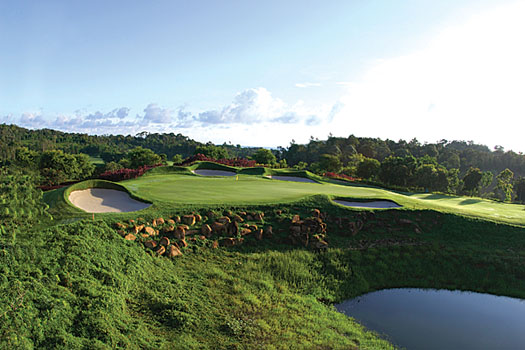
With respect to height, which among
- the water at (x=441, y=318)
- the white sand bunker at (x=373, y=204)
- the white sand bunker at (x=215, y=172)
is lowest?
the water at (x=441, y=318)

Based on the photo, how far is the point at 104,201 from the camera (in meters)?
14.0

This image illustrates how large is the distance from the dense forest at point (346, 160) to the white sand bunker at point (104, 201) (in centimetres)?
210

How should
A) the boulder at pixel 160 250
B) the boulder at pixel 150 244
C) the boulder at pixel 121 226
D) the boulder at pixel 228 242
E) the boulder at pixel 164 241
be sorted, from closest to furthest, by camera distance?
the boulder at pixel 160 250 → the boulder at pixel 150 244 → the boulder at pixel 121 226 → the boulder at pixel 164 241 → the boulder at pixel 228 242

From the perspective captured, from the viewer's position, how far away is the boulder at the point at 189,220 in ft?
40.3

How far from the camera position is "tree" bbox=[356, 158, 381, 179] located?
4162 centimetres

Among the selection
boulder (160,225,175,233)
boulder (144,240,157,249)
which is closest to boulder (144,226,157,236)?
boulder (160,225,175,233)

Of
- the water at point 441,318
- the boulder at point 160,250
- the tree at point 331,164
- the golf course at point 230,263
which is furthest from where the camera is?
the tree at point 331,164

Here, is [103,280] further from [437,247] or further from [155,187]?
[437,247]

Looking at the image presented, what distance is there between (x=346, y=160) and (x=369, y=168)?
33.8m

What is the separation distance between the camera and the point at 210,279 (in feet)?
31.1

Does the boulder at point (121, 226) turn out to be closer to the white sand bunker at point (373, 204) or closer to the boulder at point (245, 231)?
the boulder at point (245, 231)

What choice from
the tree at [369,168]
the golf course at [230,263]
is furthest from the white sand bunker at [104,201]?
the tree at [369,168]

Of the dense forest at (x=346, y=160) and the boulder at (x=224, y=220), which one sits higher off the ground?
the dense forest at (x=346, y=160)

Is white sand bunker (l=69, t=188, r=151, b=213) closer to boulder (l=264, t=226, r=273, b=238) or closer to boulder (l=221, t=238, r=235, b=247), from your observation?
boulder (l=221, t=238, r=235, b=247)
